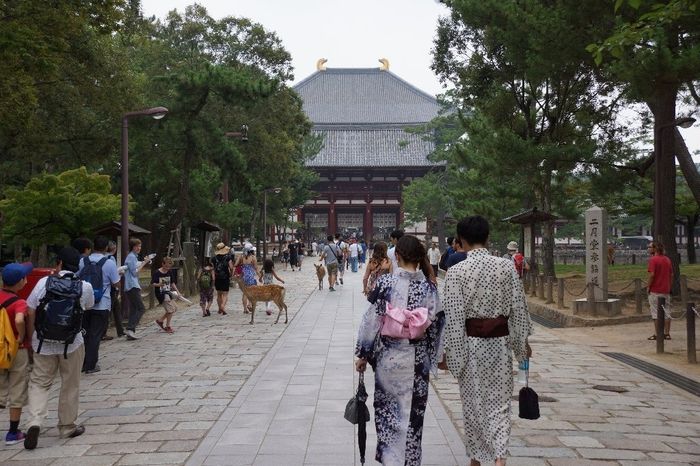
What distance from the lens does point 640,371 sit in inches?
338

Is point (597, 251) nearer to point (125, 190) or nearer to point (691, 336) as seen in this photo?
point (691, 336)

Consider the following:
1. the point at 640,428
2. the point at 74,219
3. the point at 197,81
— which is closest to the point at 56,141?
the point at 74,219

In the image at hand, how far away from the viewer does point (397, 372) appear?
13.9 ft

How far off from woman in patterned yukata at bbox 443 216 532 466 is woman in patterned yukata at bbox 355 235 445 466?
7.4 inches

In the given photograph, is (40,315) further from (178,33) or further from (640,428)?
(178,33)

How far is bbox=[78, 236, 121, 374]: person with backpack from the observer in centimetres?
827

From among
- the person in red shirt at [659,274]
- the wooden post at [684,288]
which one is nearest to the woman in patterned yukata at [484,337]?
the person in red shirt at [659,274]

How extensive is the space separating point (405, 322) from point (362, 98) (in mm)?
61317

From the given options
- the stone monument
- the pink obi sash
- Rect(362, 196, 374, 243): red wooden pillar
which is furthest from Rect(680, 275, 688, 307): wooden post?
Rect(362, 196, 374, 243): red wooden pillar

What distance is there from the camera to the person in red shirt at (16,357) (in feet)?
17.5

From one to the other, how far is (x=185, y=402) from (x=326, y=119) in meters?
56.7

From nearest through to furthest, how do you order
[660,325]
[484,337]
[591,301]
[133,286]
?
1. [484,337]
2. [660,325]
3. [133,286]
4. [591,301]

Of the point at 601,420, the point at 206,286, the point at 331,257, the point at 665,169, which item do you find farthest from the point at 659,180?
the point at 601,420

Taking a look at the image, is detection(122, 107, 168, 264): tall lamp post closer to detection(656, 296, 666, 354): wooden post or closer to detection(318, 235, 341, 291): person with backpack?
detection(318, 235, 341, 291): person with backpack
